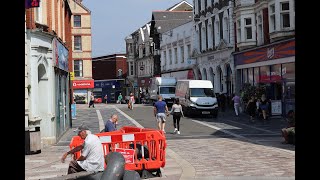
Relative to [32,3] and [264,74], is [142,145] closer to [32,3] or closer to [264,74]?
[32,3]

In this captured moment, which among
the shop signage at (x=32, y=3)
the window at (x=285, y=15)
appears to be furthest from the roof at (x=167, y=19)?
the shop signage at (x=32, y=3)

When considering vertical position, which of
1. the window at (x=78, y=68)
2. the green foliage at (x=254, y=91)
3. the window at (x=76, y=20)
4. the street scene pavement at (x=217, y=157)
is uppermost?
the window at (x=76, y=20)

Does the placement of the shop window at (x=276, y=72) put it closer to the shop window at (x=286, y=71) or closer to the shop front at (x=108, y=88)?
the shop window at (x=286, y=71)

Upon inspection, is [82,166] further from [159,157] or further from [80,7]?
[80,7]

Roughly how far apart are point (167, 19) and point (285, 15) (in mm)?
44776

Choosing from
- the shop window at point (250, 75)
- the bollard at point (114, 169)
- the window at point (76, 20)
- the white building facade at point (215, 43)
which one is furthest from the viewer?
the window at point (76, 20)

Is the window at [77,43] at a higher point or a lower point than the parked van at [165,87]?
higher

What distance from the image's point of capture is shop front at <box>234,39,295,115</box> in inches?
1152

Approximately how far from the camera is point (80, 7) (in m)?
67.0

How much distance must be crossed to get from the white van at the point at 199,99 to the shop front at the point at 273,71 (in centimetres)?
395

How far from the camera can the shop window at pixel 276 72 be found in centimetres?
3133
